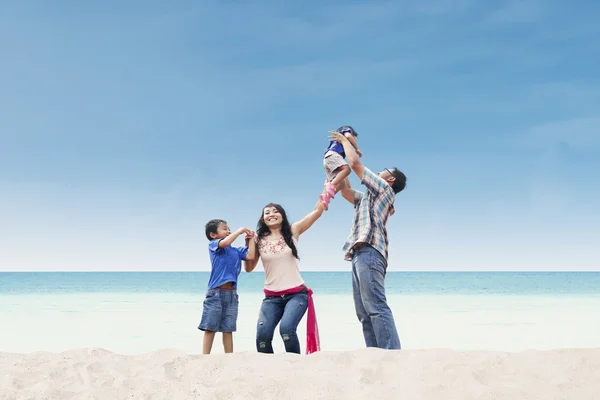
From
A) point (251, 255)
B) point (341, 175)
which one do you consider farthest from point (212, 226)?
point (341, 175)

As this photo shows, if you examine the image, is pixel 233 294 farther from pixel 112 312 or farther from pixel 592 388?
pixel 112 312

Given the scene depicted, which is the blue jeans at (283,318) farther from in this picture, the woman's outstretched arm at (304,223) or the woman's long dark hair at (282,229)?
the woman's outstretched arm at (304,223)

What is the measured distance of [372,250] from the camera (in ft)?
14.1

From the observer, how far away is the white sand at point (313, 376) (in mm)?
3348

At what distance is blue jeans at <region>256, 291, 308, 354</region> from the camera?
4.25m

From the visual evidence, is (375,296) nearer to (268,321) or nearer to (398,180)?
(268,321)

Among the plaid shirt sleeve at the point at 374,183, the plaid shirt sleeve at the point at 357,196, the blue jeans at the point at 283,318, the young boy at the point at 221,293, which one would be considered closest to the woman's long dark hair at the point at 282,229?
the young boy at the point at 221,293

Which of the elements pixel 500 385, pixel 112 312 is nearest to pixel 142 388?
pixel 500 385

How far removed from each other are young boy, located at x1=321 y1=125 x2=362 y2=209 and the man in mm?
77

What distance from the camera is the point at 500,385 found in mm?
3432

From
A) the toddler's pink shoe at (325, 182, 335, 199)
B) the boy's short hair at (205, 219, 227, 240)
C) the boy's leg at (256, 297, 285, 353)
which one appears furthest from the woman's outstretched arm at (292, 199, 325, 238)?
the boy's short hair at (205, 219, 227, 240)

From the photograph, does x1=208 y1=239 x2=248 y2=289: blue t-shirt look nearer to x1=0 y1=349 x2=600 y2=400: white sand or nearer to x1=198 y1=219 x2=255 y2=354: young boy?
x1=198 y1=219 x2=255 y2=354: young boy

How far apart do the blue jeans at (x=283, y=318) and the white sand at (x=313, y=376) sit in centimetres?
27

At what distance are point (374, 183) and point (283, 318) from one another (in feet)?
4.41
